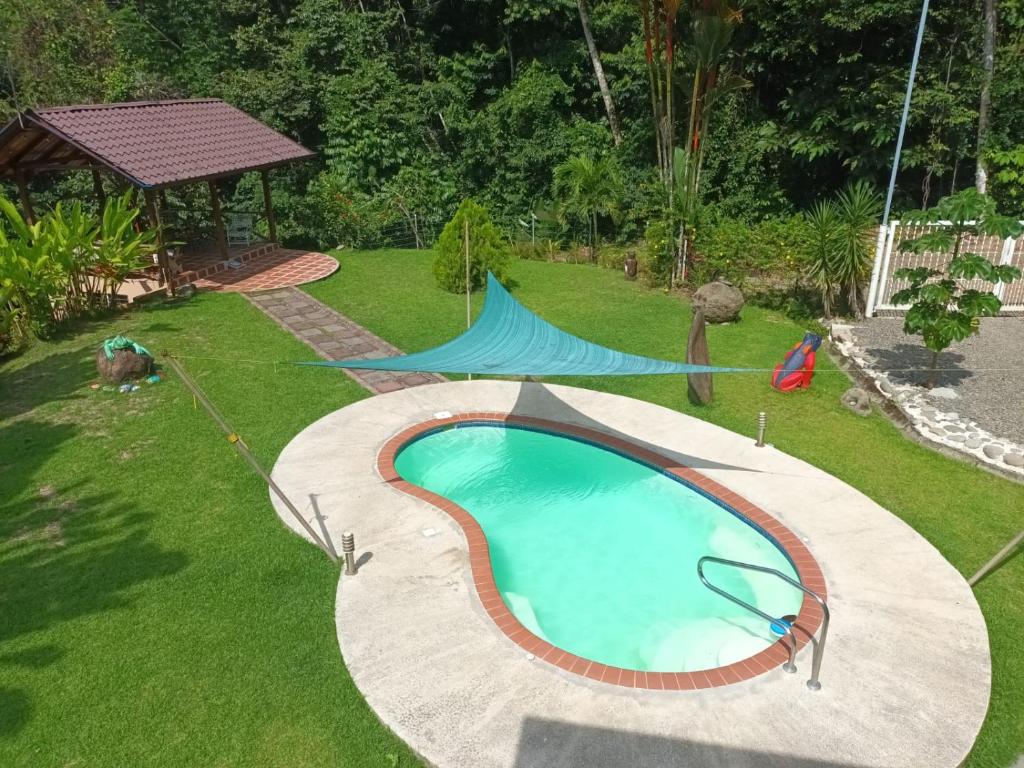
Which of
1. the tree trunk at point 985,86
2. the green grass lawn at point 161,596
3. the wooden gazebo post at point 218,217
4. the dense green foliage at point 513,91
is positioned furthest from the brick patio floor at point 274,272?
the tree trunk at point 985,86

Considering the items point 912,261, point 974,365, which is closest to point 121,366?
point 974,365

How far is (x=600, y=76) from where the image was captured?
27.4 meters

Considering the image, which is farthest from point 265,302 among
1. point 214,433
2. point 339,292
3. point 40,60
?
point 40,60

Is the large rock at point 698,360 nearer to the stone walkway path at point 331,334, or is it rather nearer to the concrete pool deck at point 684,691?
the concrete pool deck at point 684,691

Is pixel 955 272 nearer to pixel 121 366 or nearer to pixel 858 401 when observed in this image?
pixel 858 401

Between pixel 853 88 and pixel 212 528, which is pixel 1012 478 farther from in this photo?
pixel 853 88

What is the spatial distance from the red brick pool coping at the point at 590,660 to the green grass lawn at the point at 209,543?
735mm

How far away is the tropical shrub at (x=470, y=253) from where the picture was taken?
717 inches

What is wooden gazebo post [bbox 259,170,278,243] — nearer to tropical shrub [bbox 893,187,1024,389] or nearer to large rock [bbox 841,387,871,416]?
large rock [bbox 841,387,871,416]

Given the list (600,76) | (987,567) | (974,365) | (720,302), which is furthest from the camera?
(600,76)

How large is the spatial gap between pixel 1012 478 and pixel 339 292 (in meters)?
15.1

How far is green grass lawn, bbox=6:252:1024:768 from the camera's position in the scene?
578 centimetres

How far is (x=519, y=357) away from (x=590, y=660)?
14.0 feet

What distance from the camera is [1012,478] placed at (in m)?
9.53
